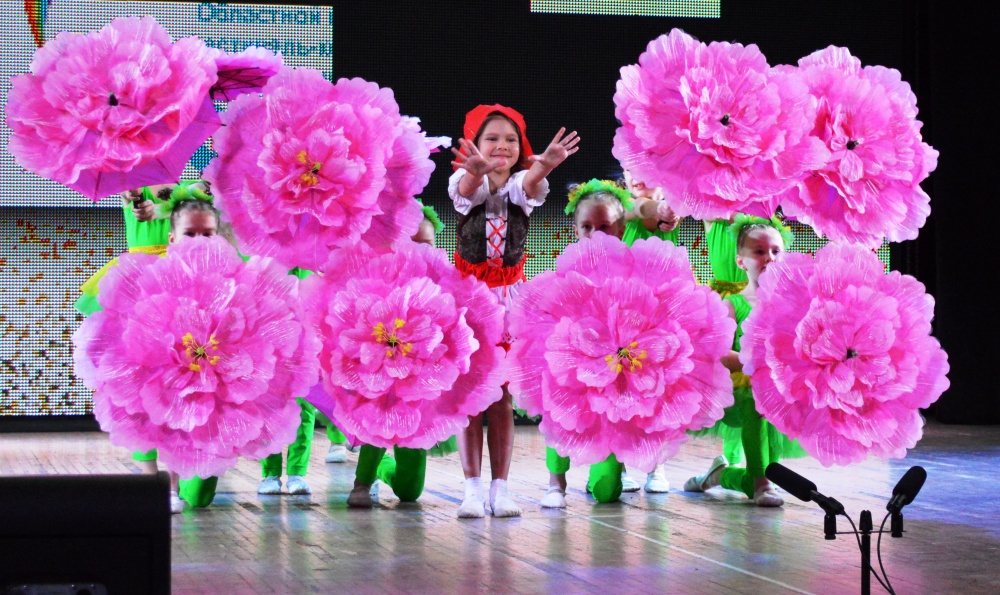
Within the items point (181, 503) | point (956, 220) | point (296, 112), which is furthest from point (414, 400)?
point (956, 220)

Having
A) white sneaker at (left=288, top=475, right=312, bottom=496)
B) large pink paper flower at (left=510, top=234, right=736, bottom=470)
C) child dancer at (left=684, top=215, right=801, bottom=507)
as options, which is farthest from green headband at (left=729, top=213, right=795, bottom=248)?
large pink paper flower at (left=510, top=234, right=736, bottom=470)

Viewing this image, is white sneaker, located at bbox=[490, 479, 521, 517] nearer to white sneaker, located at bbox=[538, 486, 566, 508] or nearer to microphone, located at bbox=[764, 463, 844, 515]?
white sneaker, located at bbox=[538, 486, 566, 508]

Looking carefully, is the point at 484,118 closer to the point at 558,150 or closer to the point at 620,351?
the point at 558,150

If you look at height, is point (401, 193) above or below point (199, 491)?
above

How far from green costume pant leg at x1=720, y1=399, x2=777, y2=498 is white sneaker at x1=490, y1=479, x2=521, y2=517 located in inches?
29.6

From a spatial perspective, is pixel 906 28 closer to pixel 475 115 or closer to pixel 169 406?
pixel 475 115

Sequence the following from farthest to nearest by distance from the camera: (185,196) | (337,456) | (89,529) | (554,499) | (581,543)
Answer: (337,456) < (554,499) < (185,196) < (581,543) < (89,529)

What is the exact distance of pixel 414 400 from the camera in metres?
1.98

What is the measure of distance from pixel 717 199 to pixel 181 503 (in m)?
2.57

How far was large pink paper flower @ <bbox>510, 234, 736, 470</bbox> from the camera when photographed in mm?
1963

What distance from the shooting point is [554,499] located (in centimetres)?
401

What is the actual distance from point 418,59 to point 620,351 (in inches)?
211

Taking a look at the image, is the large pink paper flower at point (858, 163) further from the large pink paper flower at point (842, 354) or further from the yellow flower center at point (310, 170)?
the yellow flower center at point (310, 170)

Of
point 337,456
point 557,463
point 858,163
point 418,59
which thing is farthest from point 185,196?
point 418,59
